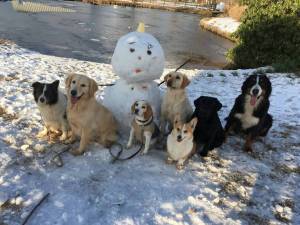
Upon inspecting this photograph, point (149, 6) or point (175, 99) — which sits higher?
point (175, 99)

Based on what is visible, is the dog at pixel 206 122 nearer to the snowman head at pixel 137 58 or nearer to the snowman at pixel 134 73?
the snowman at pixel 134 73

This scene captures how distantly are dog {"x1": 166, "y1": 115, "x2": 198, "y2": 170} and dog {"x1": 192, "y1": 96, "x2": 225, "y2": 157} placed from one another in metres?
0.23

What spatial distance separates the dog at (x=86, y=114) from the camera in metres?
4.46

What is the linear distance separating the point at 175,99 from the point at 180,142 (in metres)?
0.71

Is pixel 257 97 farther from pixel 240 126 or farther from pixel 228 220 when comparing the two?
pixel 228 220

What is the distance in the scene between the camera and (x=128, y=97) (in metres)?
5.13

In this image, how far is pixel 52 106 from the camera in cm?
475

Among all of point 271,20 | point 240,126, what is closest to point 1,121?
point 240,126

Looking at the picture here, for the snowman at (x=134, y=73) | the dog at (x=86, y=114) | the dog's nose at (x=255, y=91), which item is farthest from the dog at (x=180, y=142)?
the dog's nose at (x=255, y=91)

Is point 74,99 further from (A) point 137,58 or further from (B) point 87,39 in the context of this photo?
(B) point 87,39

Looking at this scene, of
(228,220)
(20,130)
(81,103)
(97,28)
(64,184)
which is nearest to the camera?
(228,220)

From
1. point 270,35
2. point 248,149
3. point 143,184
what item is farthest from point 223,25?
point 143,184

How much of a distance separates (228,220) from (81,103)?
7.54 feet

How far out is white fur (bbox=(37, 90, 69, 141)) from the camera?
4.76 metres
